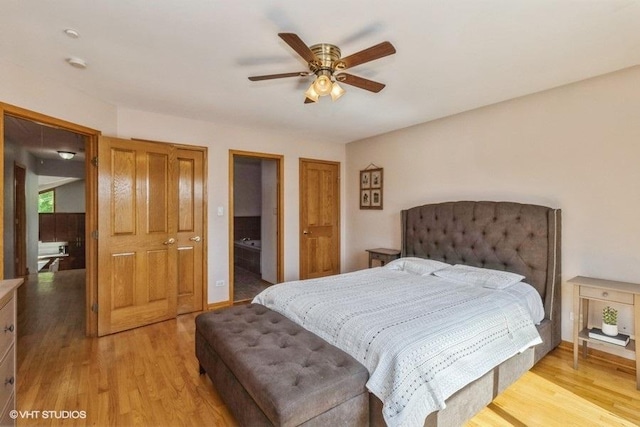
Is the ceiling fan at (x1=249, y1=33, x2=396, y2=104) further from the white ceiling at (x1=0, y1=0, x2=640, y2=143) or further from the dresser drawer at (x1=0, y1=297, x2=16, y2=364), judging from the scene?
the dresser drawer at (x1=0, y1=297, x2=16, y2=364)

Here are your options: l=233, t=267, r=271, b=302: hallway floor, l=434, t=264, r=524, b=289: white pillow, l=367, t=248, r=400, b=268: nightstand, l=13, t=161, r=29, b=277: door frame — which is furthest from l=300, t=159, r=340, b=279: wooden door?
l=13, t=161, r=29, b=277: door frame

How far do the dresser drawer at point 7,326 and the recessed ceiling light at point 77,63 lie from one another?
177cm

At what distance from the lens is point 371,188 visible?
192 inches

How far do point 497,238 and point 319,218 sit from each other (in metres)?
2.66

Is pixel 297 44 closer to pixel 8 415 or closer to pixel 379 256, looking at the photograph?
pixel 8 415

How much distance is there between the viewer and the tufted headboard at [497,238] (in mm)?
2852

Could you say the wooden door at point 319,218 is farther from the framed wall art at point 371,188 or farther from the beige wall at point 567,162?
the beige wall at point 567,162

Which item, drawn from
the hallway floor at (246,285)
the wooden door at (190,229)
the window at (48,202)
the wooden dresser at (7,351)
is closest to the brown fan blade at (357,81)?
the wooden dresser at (7,351)

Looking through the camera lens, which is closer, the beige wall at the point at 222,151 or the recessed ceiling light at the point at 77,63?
the recessed ceiling light at the point at 77,63

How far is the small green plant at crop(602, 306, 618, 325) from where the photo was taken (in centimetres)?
252

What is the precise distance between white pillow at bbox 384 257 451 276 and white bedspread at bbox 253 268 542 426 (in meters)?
0.35

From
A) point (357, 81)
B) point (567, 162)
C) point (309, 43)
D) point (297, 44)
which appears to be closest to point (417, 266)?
point (567, 162)

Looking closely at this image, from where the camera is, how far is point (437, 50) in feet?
7.31

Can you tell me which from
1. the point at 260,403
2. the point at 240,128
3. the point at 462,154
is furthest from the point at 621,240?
the point at 240,128
